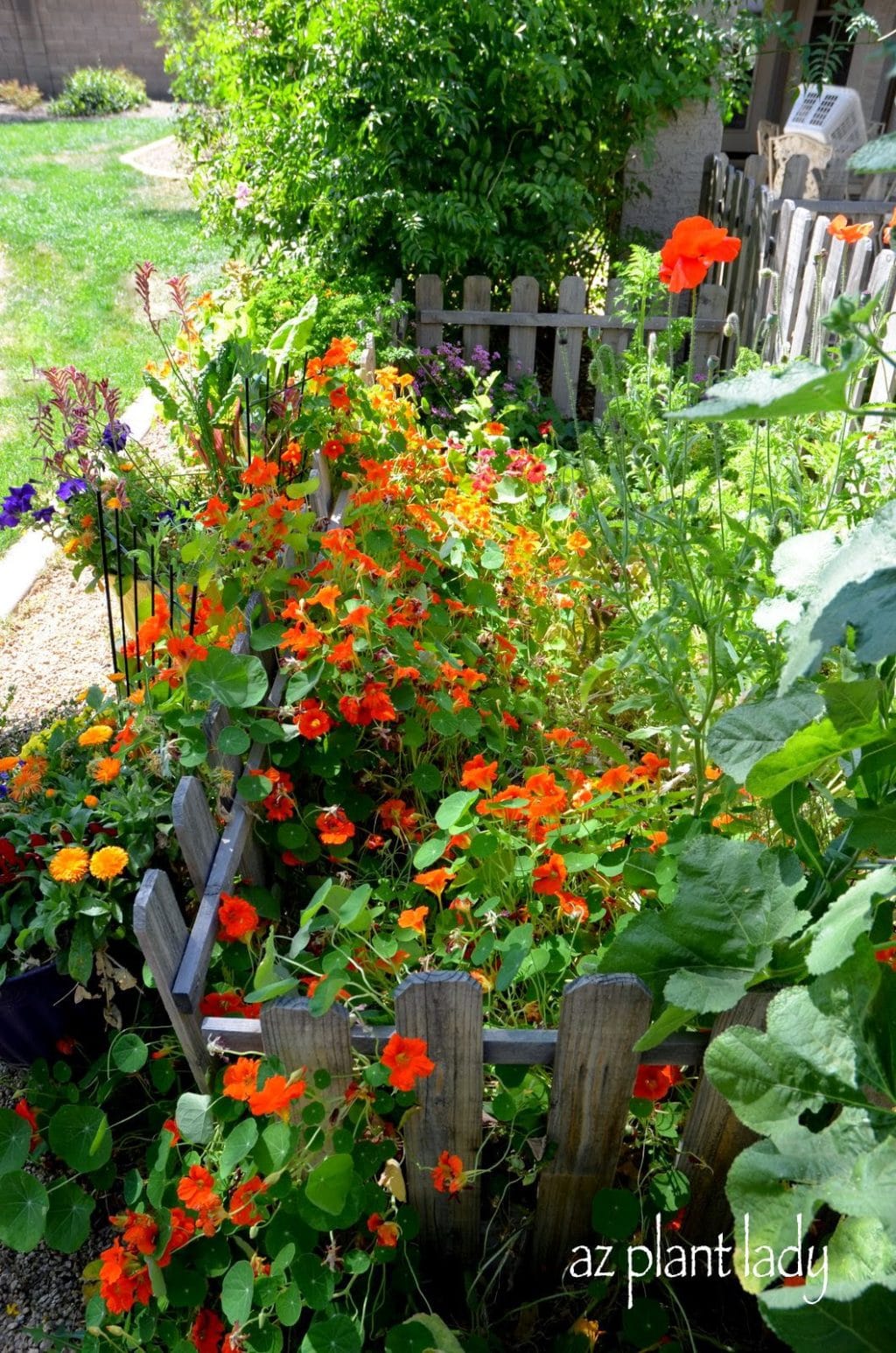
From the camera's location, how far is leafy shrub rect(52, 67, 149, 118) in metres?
16.7

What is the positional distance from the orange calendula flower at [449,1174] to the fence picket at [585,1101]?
160 millimetres

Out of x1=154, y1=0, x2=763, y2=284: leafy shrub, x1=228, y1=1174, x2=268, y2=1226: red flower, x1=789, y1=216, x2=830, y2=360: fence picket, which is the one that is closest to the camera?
x1=228, y1=1174, x2=268, y2=1226: red flower

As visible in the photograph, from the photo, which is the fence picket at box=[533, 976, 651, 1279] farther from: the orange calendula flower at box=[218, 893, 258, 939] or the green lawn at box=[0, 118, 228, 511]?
the green lawn at box=[0, 118, 228, 511]

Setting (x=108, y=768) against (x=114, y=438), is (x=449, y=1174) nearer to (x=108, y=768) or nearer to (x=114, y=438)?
(x=108, y=768)

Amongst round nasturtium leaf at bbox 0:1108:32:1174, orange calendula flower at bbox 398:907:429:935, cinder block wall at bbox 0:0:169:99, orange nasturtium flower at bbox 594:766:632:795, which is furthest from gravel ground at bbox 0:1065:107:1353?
cinder block wall at bbox 0:0:169:99

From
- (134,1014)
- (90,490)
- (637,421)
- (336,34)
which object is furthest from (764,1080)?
(336,34)

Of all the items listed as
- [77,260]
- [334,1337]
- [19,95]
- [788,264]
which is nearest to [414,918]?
[334,1337]

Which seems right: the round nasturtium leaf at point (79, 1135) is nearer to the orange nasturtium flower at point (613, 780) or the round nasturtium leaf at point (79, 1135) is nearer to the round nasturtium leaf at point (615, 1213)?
the round nasturtium leaf at point (615, 1213)

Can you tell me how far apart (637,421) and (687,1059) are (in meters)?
1.62

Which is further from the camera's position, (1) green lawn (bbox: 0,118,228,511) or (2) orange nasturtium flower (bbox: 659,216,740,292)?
(1) green lawn (bbox: 0,118,228,511)

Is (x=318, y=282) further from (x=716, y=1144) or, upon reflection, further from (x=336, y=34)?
(x=716, y=1144)

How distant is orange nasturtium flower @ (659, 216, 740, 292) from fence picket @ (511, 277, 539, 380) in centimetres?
319

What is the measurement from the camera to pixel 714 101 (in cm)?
585

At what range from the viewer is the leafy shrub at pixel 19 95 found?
17.1m
